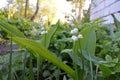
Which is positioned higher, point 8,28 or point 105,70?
→ point 8,28

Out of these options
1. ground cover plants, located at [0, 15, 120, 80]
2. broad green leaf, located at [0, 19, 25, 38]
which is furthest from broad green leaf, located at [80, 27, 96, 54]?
broad green leaf, located at [0, 19, 25, 38]

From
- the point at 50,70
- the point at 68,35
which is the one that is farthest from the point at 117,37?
the point at 68,35

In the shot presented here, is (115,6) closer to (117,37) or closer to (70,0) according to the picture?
(117,37)

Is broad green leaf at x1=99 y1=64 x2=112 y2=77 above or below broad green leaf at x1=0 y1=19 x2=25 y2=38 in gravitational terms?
below

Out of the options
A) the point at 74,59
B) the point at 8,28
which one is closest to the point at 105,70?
the point at 74,59

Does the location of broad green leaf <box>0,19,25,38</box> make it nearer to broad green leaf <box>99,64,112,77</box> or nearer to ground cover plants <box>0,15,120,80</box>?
ground cover plants <box>0,15,120,80</box>

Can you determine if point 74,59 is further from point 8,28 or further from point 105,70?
point 8,28

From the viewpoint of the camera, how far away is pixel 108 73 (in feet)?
3.25

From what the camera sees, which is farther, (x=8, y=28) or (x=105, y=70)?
(x=8, y=28)

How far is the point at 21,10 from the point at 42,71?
1286 cm

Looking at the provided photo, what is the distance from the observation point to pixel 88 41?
1.12 m

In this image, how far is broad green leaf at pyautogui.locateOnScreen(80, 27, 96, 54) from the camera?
110 cm

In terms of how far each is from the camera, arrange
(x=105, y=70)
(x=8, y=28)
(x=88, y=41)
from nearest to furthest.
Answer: (x=105, y=70) < (x=88, y=41) < (x=8, y=28)

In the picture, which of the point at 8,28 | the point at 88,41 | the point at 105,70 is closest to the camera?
the point at 105,70
